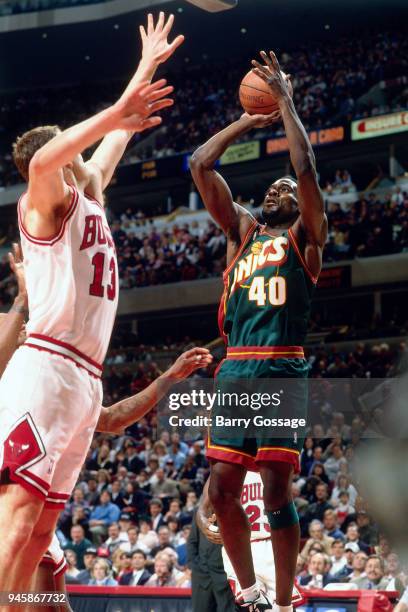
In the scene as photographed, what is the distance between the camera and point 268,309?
4547mm

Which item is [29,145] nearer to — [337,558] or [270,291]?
[270,291]

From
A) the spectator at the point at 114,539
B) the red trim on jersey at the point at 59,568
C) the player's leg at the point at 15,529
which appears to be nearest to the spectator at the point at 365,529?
the spectator at the point at 114,539

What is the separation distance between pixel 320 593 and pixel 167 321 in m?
17.7

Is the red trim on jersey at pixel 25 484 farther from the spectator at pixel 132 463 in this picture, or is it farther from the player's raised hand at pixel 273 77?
the spectator at pixel 132 463

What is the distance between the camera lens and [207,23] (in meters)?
24.6

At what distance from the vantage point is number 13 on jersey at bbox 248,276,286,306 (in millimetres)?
4551

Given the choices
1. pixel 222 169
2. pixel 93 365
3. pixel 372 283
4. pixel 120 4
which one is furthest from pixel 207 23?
pixel 93 365

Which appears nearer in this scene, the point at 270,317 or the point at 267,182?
the point at 270,317

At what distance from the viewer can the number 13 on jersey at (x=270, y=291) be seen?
14.9 ft

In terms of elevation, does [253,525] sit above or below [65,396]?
below

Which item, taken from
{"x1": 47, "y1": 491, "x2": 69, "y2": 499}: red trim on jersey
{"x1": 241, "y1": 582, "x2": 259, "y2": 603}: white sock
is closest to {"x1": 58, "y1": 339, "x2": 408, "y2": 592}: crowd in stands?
{"x1": 241, "y1": 582, "x2": 259, "y2": 603}: white sock

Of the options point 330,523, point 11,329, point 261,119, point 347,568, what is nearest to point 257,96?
point 261,119

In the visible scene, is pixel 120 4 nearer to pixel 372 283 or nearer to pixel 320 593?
pixel 372 283

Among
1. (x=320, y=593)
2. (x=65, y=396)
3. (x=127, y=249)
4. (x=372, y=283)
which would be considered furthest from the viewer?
(x=127, y=249)
